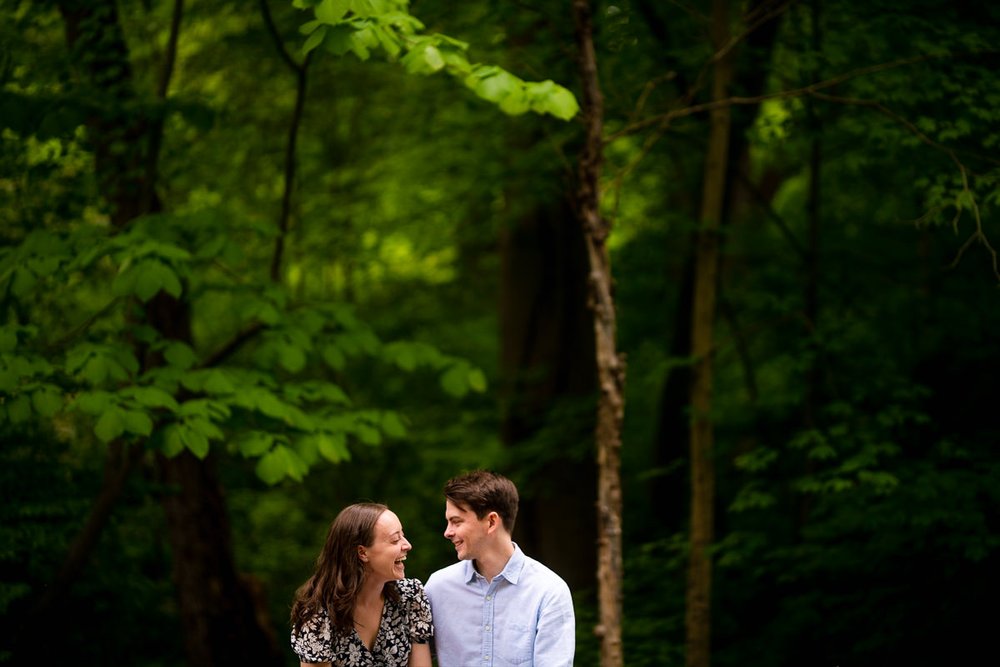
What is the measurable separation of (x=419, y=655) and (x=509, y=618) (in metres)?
0.33

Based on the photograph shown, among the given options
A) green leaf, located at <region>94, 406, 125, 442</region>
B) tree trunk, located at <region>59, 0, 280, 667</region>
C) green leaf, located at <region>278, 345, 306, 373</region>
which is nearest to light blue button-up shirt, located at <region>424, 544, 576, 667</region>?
green leaf, located at <region>94, 406, 125, 442</region>

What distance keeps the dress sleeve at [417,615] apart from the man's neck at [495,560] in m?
0.23

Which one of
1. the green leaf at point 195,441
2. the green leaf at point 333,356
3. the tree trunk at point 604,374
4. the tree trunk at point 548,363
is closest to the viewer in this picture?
the tree trunk at point 604,374

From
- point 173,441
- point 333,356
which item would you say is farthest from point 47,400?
point 333,356

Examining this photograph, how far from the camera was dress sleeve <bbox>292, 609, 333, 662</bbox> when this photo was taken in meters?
3.21

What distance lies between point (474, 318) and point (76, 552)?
7856 mm

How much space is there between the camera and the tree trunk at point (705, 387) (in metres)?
6.45

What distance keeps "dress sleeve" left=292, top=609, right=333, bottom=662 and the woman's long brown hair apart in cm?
2

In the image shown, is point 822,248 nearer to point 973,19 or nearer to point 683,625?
point 973,19

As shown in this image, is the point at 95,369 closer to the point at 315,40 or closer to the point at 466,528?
the point at 315,40

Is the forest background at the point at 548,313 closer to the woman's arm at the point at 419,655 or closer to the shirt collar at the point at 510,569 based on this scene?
the shirt collar at the point at 510,569

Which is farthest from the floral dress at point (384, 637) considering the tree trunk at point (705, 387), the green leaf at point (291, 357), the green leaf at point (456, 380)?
the tree trunk at point (705, 387)

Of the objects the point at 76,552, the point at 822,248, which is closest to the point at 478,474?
the point at 76,552

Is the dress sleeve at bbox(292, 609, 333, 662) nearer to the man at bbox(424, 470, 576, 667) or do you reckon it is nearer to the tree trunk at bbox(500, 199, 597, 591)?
the man at bbox(424, 470, 576, 667)
